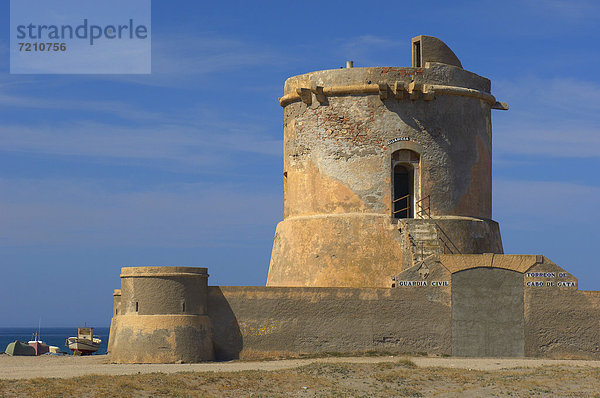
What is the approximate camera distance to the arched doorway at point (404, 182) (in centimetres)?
2604

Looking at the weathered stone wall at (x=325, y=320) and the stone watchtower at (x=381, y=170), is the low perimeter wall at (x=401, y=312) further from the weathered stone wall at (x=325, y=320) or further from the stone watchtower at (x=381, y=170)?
the stone watchtower at (x=381, y=170)

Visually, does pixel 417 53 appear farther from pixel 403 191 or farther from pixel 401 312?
pixel 401 312

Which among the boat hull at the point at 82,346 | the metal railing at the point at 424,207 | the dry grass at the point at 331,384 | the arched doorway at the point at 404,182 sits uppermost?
the arched doorway at the point at 404,182

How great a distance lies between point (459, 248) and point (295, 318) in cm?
559

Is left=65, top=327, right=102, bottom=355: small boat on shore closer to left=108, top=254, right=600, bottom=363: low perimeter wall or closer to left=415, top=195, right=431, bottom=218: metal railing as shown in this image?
left=108, top=254, right=600, bottom=363: low perimeter wall

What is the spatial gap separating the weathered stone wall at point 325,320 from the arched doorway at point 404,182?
3399mm

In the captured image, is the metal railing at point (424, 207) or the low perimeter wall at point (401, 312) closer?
the low perimeter wall at point (401, 312)

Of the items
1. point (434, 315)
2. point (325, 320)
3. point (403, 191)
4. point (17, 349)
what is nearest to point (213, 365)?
point (325, 320)

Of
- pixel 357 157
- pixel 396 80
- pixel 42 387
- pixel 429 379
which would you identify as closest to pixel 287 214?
pixel 357 157

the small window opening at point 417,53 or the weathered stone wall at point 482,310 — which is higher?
the small window opening at point 417,53

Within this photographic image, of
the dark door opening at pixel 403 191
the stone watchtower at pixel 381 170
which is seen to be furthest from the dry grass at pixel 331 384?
the dark door opening at pixel 403 191

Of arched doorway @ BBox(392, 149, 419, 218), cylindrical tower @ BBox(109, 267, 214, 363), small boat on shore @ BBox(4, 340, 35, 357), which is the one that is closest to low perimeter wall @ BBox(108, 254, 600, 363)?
cylindrical tower @ BBox(109, 267, 214, 363)

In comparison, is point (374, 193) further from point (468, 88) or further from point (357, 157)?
point (468, 88)

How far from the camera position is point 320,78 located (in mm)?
26547
